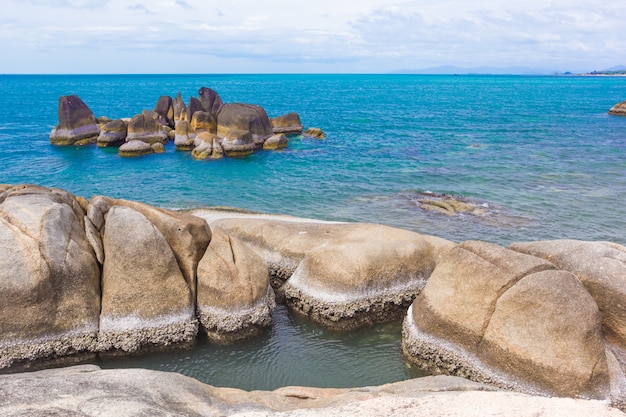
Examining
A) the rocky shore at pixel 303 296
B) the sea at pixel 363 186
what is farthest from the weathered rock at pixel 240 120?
the rocky shore at pixel 303 296

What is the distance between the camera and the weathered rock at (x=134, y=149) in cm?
4647

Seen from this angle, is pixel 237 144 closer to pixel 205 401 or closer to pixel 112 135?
pixel 112 135

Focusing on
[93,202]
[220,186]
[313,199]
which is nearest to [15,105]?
[220,186]

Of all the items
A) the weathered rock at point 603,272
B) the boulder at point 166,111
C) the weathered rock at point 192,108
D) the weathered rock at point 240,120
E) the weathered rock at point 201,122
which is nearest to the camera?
the weathered rock at point 603,272

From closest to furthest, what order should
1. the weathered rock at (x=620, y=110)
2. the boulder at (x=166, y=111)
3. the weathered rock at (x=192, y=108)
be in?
the weathered rock at (x=192, y=108)
the boulder at (x=166, y=111)
the weathered rock at (x=620, y=110)

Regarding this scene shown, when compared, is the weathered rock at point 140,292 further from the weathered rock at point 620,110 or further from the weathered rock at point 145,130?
the weathered rock at point 620,110

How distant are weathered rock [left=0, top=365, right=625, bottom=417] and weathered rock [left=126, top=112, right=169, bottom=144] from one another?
4521 centimetres

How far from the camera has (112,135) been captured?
51156mm

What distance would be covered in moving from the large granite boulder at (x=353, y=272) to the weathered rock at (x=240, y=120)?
34.1m

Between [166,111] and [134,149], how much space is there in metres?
13.9

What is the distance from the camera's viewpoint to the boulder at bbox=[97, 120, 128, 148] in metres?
51.0

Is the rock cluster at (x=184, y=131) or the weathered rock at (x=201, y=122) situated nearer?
the rock cluster at (x=184, y=131)

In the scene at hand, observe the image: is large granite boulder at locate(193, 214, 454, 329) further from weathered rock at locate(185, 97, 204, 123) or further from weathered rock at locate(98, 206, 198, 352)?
weathered rock at locate(185, 97, 204, 123)

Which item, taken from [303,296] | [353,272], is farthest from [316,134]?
[353,272]
